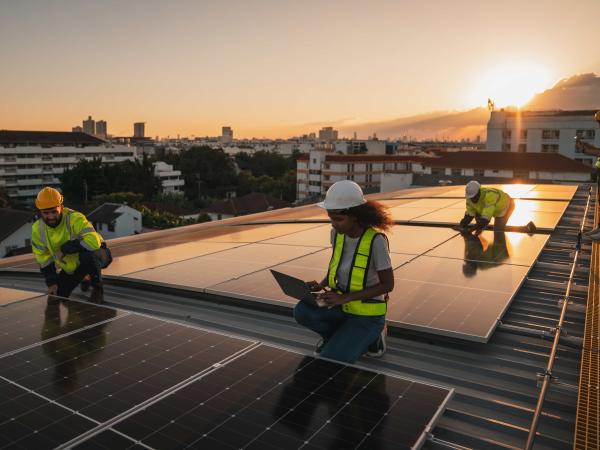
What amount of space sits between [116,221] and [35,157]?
53222 millimetres

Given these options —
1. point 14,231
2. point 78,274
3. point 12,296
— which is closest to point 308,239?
point 78,274

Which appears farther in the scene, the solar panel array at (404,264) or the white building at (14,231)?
the white building at (14,231)

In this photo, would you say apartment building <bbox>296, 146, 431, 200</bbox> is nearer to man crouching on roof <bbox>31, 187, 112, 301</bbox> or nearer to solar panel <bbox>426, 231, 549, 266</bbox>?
solar panel <bbox>426, 231, 549, 266</bbox>

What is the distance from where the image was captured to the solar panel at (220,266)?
8164mm

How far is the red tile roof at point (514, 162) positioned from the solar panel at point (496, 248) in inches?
2100

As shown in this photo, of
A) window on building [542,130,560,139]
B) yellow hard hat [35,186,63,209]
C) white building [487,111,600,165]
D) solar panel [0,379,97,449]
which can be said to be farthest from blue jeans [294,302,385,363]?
window on building [542,130,560,139]

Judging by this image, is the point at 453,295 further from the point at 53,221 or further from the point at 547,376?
the point at 53,221

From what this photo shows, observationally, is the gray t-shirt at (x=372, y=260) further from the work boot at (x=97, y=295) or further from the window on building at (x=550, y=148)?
the window on building at (x=550, y=148)

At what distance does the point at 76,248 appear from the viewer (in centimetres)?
742

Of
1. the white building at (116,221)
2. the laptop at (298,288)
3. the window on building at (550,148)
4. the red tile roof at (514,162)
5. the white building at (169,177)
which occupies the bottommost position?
the white building at (116,221)

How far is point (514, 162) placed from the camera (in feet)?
213

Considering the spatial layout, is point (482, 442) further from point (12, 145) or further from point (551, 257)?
point (12, 145)

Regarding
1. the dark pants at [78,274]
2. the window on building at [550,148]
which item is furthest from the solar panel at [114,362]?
the window on building at [550,148]

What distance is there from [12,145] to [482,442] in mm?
110656
